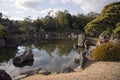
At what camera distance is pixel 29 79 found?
44.0 feet

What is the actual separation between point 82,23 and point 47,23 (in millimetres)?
11519

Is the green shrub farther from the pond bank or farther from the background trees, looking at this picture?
the background trees

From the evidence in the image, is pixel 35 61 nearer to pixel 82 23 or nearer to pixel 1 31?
pixel 1 31

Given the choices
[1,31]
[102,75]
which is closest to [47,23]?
[1,31]

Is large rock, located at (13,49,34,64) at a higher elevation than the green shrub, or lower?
lower

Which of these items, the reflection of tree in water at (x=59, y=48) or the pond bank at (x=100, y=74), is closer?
the pond bank at (x=100, y=74)

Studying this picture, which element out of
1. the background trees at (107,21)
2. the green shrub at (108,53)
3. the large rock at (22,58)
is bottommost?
the large rock at (22,58)

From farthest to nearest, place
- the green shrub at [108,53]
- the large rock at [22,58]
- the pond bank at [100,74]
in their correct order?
the large rock at [22,58] → the green shrub at [108,53] → the pond bank at [100,74]

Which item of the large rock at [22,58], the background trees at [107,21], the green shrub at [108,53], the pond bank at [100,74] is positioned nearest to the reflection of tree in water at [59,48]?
the background trees at [107,21]

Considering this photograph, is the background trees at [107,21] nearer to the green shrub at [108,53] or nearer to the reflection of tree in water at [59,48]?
the reflection of tree in water at [59,48]

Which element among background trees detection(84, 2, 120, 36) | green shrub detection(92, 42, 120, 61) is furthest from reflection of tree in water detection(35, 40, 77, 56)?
green shrub detection(92, 42, 120, 61)

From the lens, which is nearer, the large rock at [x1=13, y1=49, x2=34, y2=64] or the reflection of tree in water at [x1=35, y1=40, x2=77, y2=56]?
the large rock at [x1=13, y1=49, x2=34, y2=64]

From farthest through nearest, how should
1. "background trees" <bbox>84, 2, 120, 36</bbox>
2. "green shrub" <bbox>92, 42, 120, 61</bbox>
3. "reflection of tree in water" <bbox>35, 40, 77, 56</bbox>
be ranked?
"reflection of tree in water" <bbox>35, 40, 77, 56</bbox> < "background trees" <bbox>84, 2, 120, 36</bbox> < "green shrub" <bbox>92, 42, 120, 61</bbox>

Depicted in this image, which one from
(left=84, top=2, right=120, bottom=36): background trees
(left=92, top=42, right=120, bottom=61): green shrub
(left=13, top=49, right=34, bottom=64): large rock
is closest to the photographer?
(left=92, top=42, right=120, bottom=61): green shrub
